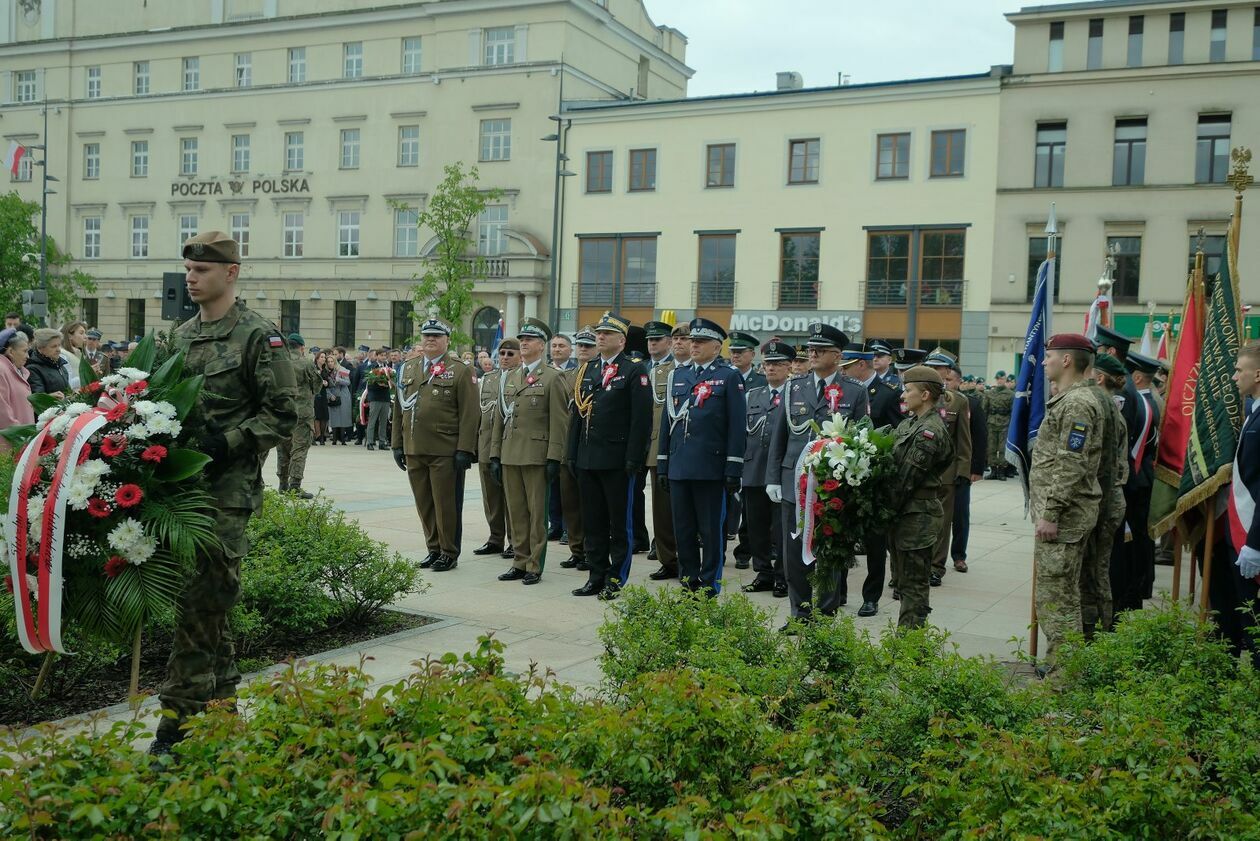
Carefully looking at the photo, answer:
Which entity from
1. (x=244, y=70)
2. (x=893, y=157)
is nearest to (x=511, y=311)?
(x=893, y=157)

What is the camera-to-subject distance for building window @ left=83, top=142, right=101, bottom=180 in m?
52.2

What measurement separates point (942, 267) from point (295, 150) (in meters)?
29.4

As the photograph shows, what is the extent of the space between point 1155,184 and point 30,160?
5014 cm

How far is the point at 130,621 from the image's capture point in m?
4.44

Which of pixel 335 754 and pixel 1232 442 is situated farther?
pixel 1232 442

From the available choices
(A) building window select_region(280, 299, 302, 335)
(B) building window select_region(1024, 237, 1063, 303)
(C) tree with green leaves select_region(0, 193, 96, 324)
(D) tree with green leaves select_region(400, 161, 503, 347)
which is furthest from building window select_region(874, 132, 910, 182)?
(C) tree with green leaves select_region(0, 193, 96, 324)

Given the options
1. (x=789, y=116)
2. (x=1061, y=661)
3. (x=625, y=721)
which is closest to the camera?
(x=625, y=721)

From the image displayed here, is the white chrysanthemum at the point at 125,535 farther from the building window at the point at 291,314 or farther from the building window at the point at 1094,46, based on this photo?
the building window at the point at 291,314

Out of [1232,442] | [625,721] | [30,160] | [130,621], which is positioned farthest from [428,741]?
[30,160]

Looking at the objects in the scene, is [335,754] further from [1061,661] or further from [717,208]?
[717,208]

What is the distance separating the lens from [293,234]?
159 ft

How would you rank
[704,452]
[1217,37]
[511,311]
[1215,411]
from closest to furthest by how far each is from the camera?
[1215,411], [704,452], [1217,37], [511,311]

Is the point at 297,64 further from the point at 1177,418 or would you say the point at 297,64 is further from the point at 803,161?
the point at 1177,418

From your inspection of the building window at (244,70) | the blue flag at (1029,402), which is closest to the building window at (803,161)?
the building window at (244,70)
